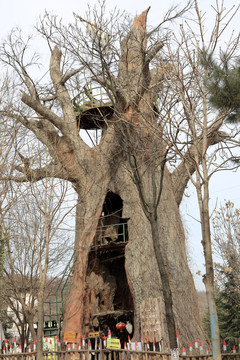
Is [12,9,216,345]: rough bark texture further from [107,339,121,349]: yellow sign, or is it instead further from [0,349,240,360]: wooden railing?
[0,349,240,360]: wooden railing

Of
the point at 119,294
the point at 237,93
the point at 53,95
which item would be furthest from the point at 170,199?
the point at 237,93

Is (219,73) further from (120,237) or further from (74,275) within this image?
(120,237)

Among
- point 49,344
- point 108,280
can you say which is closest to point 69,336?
point 49,344

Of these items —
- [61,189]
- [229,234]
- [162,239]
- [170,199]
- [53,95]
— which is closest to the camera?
[61,189]

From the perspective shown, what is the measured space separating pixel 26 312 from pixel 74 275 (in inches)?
269

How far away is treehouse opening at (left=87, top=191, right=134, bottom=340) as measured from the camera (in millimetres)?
16391

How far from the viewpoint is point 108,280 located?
17.8 m

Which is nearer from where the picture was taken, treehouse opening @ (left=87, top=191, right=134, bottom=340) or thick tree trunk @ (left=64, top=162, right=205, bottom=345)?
thick tree trunk @ (left=64, top=162, right=205, bottom=345)

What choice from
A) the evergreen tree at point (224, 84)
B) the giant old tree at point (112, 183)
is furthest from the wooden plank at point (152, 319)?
the evergreen tree at point (224, 84)

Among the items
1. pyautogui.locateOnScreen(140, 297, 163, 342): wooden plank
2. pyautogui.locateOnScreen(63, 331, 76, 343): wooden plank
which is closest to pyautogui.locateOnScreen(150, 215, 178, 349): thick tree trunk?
pyautogui.locateOnScreen(140, 297, 163, 342): wooden plank

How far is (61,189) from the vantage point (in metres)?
14.0

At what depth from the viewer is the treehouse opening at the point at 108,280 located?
16.4m

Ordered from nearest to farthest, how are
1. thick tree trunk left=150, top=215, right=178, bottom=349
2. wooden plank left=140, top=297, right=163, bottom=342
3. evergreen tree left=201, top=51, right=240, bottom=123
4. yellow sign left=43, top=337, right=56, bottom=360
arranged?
evergreen tree left=201, top=51, right=240, bottom=123, thick tree trunk left=150, top=215, right=178, bottom=349, wooden plank left=140, top=297, right=163, bottom=342, yellow sign left=43, top=337, right=56, bottom=360

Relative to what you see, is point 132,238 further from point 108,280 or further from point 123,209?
point 108,280
